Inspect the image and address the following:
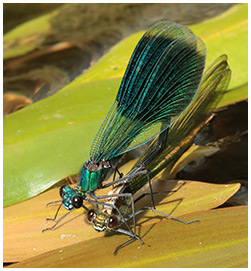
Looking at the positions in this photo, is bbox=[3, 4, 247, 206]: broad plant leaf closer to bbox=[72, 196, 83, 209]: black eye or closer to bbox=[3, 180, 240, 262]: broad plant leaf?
bbox=[3, 180, 240, 262]: broad plant leaf

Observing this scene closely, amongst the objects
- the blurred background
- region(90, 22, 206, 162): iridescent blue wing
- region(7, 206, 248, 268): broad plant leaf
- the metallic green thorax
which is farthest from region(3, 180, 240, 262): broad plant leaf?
the blurred background

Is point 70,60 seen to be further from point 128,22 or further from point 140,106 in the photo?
point 140,106

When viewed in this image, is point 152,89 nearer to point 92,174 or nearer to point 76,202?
point 92,174

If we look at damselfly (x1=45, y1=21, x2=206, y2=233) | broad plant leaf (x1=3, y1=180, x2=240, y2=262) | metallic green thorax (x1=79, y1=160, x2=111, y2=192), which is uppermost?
damselfly (x1=45, y1=21, x2=206, y2=233)

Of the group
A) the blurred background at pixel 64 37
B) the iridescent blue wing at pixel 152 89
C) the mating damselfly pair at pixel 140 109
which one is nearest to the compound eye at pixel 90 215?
the mating damselfly pair at pixel 140 109

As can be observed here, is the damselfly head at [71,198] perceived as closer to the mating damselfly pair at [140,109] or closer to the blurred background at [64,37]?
the mating damselfly pair at [140,109]

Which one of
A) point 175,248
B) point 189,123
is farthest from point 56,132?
point 175,248

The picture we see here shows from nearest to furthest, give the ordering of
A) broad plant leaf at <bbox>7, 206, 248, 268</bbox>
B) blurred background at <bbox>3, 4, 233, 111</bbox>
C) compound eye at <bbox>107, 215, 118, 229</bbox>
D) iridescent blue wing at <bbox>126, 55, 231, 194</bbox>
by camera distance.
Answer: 1. broad plant leaf at <bbox>7, 206, 248, 268</bbox>
2. compound eye at <bbox>107, 215, 118, 229</bbox>
3. iridescent blue wing at <bbox>126, 55, 231, 194</bbox>
4. blurred background at <bbox>3, 4, 233, 111</bbox>
